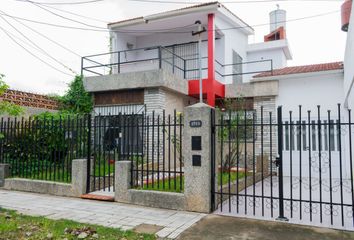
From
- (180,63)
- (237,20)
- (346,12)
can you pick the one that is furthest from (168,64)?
(346,12)

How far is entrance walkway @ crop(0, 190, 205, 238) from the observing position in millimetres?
5430

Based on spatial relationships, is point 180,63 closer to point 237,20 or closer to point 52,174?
point 237,20

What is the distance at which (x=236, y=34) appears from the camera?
1650cm

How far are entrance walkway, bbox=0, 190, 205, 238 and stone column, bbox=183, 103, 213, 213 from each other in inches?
13.0

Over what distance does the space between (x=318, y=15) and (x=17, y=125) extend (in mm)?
13863

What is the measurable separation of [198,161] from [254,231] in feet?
6.37

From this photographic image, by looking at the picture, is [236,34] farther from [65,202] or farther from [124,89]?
[65,202]

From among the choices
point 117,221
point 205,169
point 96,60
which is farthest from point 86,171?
point 96,60

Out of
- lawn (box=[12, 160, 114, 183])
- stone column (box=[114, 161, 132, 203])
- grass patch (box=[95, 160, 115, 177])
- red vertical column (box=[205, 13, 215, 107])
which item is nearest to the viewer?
stone column (box=[114, 161, 132, 203])

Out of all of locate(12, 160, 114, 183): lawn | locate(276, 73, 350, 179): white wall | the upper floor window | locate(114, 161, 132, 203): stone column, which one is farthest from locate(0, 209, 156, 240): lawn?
the upper floor window

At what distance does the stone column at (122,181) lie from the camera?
717 centimetres

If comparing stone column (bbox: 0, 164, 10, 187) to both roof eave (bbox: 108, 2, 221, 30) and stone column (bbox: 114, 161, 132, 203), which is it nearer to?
stone column (bbox: 114, 161, 132, 203)

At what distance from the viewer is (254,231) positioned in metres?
5.07

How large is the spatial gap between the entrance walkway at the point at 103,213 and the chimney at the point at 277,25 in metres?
18.0
